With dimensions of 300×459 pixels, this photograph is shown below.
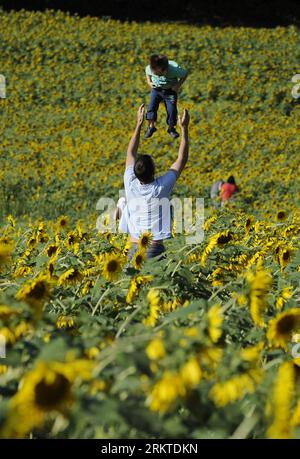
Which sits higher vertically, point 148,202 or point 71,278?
point 148,202

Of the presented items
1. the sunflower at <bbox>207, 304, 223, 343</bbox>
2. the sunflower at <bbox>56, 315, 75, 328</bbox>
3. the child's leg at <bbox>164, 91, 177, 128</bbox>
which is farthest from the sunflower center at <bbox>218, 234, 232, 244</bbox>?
the child's leg at <bbox>164, 91, 177, 128</bbox>

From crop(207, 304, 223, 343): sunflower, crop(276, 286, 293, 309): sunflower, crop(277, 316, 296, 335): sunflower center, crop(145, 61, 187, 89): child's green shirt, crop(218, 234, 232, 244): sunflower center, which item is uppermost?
crop(145, 61, 187, 89): child's green shirt

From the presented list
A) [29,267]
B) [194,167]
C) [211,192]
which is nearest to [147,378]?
→ [29,267]

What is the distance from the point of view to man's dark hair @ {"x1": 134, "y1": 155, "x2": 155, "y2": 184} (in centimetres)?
469

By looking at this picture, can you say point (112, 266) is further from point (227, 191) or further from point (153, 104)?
point (227, 191)

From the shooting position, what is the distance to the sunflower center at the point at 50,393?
62.6 inches

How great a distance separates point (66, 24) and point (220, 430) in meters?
27.2

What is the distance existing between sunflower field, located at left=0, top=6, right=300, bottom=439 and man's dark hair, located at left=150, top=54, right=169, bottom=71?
1.76 meters

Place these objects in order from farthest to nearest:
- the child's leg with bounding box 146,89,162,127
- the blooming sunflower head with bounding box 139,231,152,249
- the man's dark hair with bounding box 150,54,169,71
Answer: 1. the child's leg with bounding box 146,89,162,127
2. the man's dark hair with bounding box 150,54,169,71
3. the blooming sunflower head with bounding box 139,231,152,249

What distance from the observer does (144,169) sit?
4.68 metres

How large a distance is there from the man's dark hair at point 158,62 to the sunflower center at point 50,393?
19.9 ft

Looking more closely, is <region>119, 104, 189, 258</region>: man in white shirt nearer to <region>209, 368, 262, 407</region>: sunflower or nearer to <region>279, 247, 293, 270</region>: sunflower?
<region>279, 247, 293, 270</region>: sunflower

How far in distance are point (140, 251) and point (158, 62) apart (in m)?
4.09

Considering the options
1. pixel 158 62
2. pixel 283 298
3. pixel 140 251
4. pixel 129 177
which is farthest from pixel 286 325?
pixel 158 62
